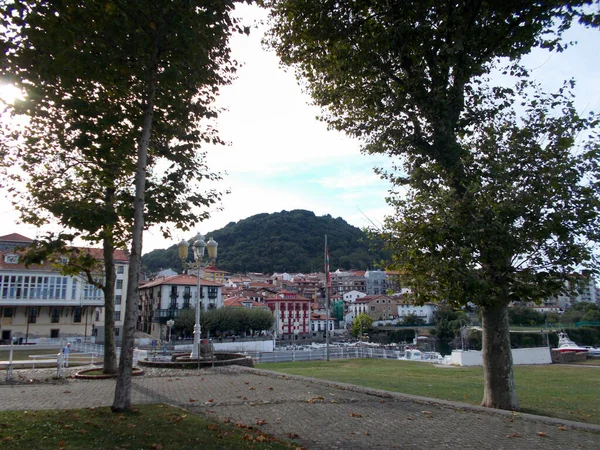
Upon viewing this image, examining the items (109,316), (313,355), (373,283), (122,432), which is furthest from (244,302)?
(122,432)

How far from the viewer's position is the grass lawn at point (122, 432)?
4965 mm

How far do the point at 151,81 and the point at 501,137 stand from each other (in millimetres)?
7339

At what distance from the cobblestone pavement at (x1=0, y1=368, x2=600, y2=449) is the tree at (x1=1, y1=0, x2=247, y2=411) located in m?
2.10

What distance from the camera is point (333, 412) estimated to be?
750 centimetres

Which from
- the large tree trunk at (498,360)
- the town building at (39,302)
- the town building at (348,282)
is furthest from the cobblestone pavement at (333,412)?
the town building at (348,282)

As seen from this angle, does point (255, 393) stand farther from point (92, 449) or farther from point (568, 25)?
point (568, 25)

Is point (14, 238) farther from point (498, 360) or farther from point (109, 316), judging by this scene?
point (498, 360)

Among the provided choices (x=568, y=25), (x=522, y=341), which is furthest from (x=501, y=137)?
(x=522, y=341)

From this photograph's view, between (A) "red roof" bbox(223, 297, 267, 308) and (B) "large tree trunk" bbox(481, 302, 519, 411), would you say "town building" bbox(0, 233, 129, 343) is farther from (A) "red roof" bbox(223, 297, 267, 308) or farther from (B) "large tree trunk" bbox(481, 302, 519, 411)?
(B) "large tree trunk" bbox(481, 302, 519, 411)

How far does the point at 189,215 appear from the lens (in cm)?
924

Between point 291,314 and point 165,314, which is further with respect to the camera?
point 291,314

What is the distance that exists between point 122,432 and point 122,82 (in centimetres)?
613

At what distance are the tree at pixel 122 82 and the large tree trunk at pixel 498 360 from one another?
659 centimetres

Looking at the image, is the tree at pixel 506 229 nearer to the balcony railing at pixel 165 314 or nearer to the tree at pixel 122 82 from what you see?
the tree at pixel 122 82
